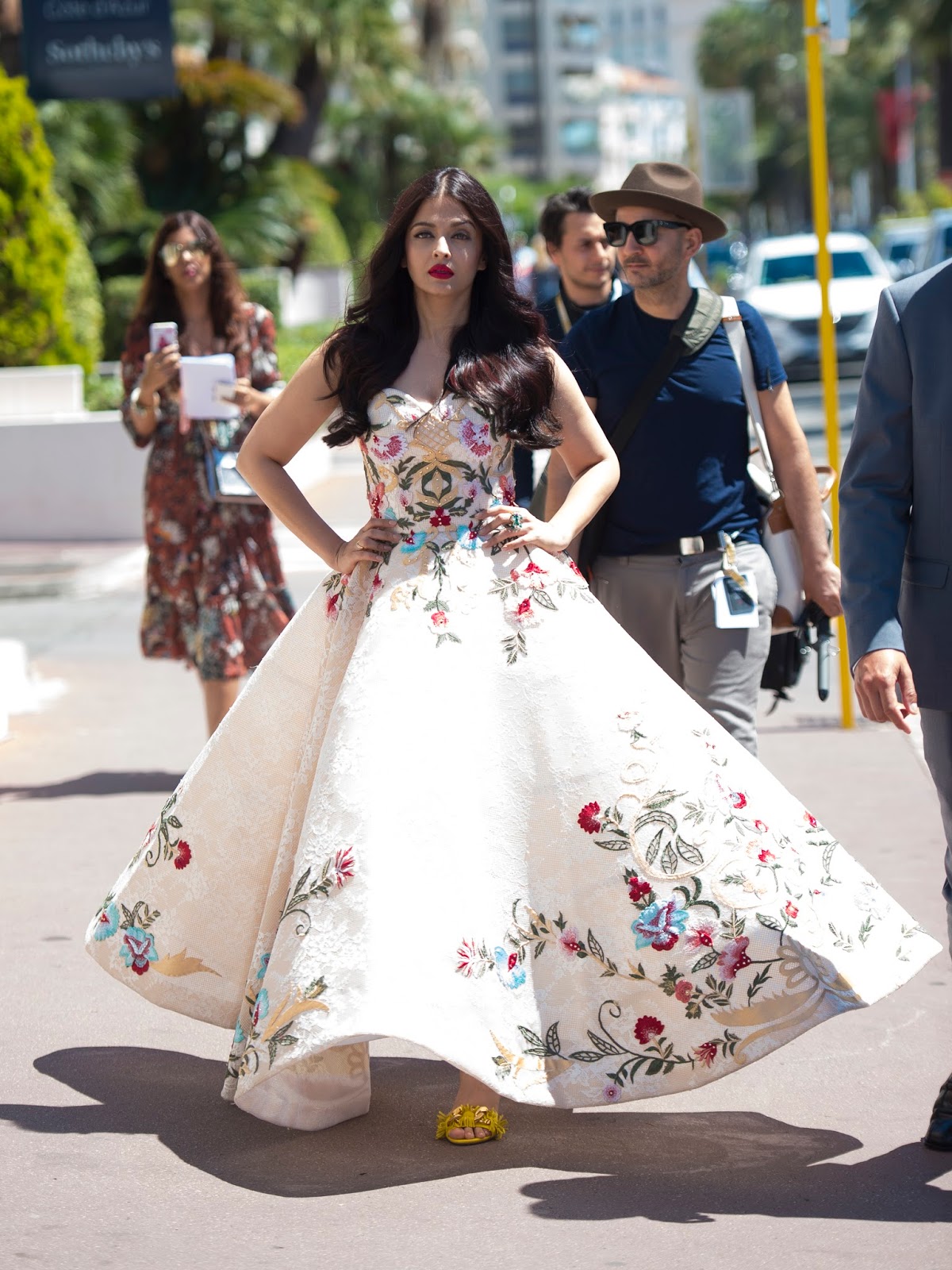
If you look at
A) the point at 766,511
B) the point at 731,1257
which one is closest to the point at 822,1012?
the point at 731,1257

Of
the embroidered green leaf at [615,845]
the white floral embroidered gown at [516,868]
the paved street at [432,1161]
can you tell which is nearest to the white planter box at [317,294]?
the paved street at [432,1161]

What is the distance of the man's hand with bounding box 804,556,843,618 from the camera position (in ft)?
17.8

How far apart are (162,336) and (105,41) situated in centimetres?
1076

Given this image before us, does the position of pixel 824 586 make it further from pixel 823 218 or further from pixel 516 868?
pixel 823 218

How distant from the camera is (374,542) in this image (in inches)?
163

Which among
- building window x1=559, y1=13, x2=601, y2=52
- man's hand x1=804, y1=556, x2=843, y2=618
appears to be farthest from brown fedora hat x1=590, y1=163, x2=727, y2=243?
building window x1=559, y1=13, x2=601, y2=52

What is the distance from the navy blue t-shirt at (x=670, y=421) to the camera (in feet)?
16.9

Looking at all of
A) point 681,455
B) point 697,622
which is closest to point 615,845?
point 697,622

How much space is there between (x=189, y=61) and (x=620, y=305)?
987 inches

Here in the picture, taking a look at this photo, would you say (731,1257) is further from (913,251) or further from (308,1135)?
(913,251)

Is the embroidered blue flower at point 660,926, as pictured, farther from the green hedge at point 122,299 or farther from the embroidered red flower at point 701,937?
the green hedge at point 122,299

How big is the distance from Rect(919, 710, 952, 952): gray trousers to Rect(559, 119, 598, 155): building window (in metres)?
173

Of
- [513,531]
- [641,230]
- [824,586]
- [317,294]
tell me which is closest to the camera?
[513,531]

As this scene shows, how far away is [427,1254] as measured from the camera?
3.50 meters
